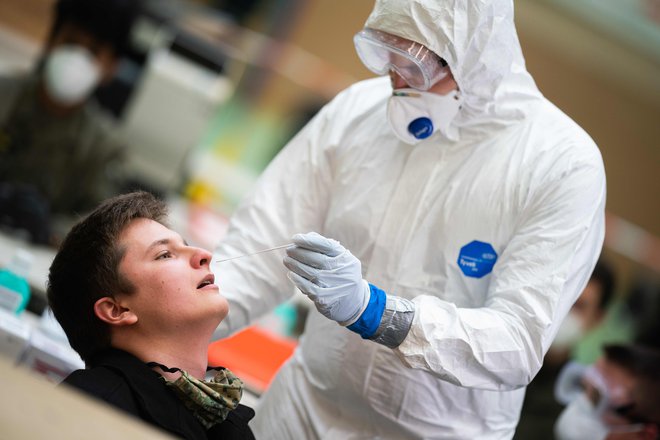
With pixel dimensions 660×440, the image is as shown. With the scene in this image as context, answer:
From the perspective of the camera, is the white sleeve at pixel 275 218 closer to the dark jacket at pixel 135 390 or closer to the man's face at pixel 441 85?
the man's face at pixel 441 85

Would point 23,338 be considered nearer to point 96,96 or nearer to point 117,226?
point 117,226

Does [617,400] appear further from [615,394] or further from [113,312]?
[113,312]

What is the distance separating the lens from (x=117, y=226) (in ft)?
6.72

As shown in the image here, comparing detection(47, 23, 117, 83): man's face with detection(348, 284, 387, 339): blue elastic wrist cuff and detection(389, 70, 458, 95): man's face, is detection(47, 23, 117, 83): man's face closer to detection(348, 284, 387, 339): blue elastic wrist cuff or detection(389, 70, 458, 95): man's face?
detection(389, 70, 458, 95): man's face

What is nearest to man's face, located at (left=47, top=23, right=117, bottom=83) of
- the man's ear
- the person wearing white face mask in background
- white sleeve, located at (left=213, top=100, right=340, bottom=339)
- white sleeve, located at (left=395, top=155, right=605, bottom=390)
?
the person wearing white face mask in background

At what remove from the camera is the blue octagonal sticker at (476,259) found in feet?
7.04

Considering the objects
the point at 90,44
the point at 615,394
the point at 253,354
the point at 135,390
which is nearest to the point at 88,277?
the point at 135,390

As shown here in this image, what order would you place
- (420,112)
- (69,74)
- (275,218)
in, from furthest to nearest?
(69,74) → (275,218) → (420,112)

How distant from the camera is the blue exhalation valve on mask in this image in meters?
2.21

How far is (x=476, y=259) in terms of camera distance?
2.15 meters

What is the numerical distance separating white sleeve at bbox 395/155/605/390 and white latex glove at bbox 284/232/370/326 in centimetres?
15

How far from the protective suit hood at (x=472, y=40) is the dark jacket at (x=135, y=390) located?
3.14 feet

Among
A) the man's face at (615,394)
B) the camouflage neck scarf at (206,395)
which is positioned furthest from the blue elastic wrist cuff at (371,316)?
the man's face at (615,394)

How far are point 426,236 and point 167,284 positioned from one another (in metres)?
0.64
